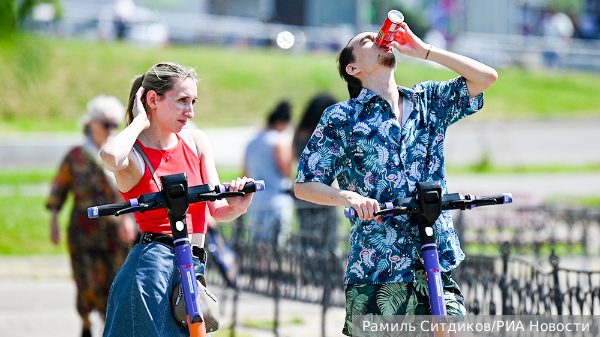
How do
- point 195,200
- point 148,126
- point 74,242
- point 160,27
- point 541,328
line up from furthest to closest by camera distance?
1. point 160,27
2. point 74,242
3. point 541,328
4. point 148,126
5. point 195,200

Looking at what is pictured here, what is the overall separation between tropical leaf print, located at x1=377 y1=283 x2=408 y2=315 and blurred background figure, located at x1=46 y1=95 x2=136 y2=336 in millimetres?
3326

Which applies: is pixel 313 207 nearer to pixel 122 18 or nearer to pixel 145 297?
pixel 145 297

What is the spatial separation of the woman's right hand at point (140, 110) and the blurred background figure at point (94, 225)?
2896 millimetres

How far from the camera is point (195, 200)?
3.42 m

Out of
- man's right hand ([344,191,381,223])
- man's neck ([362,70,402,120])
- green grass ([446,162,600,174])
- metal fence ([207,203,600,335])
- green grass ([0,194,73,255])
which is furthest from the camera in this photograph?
green grass ([446,162,600,174])

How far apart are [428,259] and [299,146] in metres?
5.53

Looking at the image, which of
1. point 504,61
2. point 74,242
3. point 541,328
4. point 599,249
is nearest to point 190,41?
point 504,61

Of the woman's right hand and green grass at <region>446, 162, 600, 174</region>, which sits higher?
green grass at <region>446, 162, 600, 174</region>

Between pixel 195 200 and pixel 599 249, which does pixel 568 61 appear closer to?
pixel 599 249

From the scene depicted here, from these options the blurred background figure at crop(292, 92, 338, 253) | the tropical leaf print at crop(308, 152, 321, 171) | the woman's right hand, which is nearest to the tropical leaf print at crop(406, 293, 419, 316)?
the tropical leaf print at crop(308, 152, 321, 171)

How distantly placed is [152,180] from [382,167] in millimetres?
976

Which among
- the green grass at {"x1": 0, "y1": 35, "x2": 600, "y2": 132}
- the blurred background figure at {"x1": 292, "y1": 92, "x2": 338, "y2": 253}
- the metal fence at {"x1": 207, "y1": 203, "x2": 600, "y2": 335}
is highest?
the green grass at {"x1": 0, "y1": 35, "x2": 600, "y2": 132}

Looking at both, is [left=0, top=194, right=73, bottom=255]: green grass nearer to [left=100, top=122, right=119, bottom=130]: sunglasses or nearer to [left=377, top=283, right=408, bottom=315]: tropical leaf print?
[left=100, top=122, right=119, bottom=130]: sunglasses

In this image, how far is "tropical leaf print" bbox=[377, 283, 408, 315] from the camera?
359 centimetres
